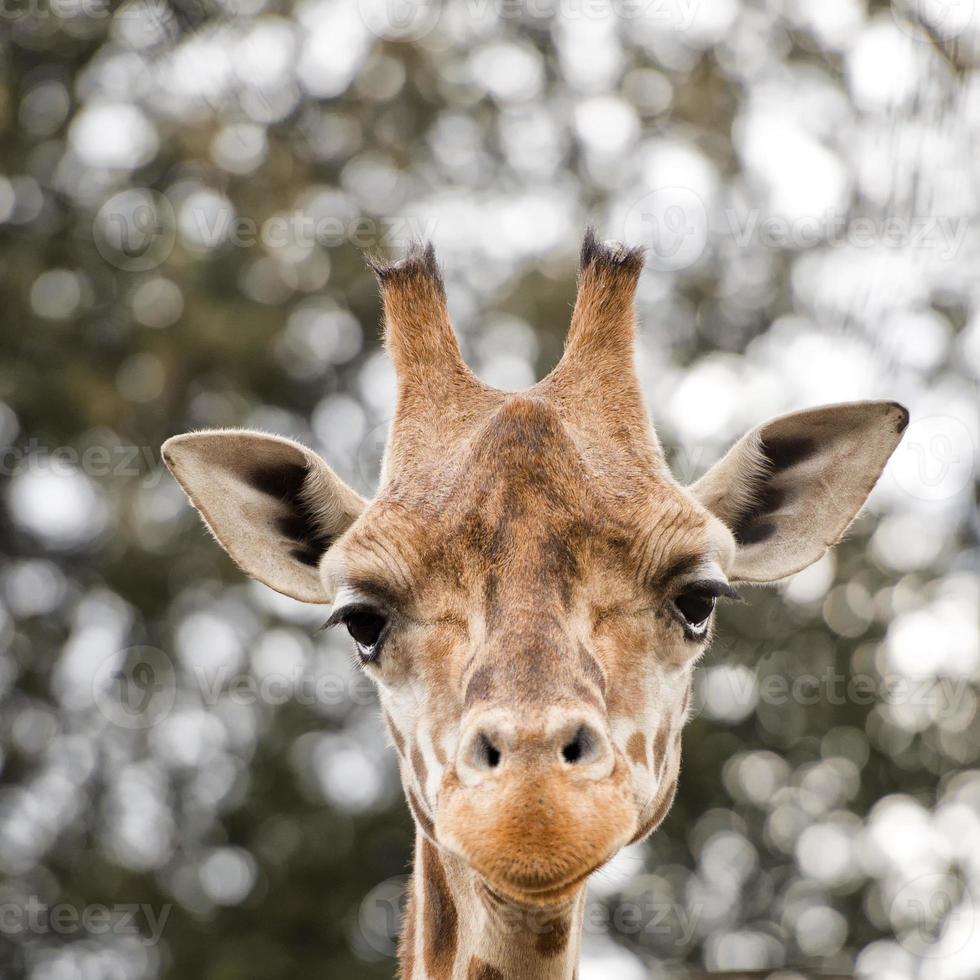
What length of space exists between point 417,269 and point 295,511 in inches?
51.2

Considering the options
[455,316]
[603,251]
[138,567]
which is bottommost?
[138,567]

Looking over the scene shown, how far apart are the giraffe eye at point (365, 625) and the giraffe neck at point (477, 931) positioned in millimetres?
868

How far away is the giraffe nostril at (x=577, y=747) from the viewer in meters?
4.13

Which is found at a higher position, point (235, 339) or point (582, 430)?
point (582, 430)

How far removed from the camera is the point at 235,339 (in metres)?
21.9

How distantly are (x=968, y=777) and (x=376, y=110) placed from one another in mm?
15126

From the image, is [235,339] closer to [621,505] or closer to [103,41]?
[103,41]

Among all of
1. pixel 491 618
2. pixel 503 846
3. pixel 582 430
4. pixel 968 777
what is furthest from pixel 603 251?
pixel 968 777

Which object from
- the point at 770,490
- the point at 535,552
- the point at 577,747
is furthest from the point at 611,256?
the point at 577,747

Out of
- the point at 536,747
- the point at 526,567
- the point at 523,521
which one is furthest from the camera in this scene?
the point at 523,521

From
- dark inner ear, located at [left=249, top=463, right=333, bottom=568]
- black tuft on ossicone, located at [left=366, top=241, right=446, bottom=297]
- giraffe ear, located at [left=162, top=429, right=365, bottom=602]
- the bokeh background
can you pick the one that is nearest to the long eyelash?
giraffe ear, located at [left=162, top=429, right=365, bottom=602]

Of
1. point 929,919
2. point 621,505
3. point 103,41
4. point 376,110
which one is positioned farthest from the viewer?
point 376,110

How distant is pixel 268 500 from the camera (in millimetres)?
6289

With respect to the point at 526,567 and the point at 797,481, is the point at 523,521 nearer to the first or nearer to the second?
the point at 526,567
